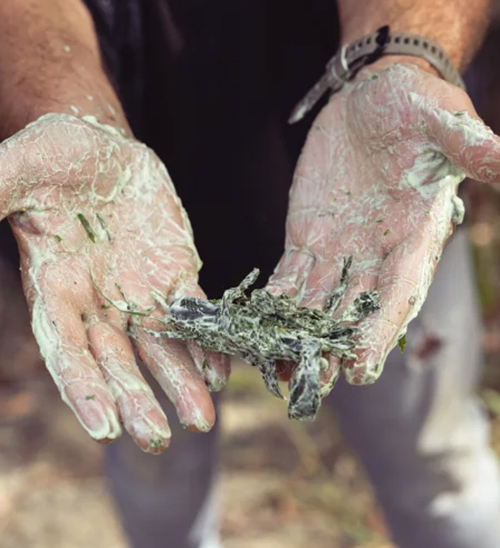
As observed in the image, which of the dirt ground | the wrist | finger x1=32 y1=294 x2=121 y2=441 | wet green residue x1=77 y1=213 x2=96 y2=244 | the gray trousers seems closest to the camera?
finger x1=32 y1=294 x2=121 y2=441

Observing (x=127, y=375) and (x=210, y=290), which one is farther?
(x=210, y=290)

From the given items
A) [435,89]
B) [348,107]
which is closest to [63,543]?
[348,107]

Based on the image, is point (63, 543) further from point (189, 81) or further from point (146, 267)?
point (189, 81)

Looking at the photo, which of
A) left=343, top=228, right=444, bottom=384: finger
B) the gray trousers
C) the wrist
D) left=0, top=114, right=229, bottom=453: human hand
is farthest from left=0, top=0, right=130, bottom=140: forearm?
the gray trousers

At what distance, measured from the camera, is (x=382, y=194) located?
1621 millimetres

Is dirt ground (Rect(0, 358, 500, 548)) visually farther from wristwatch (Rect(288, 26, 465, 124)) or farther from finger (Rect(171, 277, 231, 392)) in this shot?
wristwatch (Rect(288, 26, 465, 124))

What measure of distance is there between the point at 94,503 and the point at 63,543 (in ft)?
0.76

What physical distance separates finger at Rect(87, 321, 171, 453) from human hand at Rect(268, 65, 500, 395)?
35cm

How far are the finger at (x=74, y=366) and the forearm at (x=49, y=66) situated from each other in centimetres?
60

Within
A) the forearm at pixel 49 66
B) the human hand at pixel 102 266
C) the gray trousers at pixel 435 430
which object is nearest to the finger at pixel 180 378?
the human hand at pixel 102 266

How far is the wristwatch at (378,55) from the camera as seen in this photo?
1716mm

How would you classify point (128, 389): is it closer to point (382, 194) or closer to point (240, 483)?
point (382, 194)

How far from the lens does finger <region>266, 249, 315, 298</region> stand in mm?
1594

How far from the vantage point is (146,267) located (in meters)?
1.62
